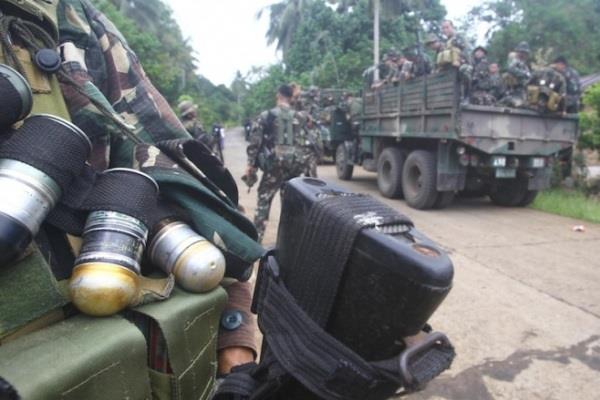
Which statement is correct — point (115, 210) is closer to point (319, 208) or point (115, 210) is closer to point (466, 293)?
point (319, 208)

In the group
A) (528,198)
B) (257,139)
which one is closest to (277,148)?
(257,139)

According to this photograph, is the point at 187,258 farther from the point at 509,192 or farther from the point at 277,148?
the point at 509,192

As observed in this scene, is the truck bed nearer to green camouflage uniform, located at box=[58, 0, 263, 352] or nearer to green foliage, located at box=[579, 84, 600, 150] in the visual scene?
green foliage, located at box=[579, 84, 600, 150]

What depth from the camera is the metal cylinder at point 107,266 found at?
29.4 inches

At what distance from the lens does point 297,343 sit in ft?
2.65

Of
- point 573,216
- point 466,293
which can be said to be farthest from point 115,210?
point 573,216

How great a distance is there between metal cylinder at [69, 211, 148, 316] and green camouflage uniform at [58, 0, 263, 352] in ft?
0.71

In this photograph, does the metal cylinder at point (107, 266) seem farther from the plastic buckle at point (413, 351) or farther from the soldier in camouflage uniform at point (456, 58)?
the soldier in camouflage uniform at point (456, 58)

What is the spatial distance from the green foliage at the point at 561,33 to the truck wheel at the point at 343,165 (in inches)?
758

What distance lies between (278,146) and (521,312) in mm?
2894

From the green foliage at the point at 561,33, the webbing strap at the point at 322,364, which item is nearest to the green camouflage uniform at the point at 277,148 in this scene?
the webbing strap at the point at 322,364

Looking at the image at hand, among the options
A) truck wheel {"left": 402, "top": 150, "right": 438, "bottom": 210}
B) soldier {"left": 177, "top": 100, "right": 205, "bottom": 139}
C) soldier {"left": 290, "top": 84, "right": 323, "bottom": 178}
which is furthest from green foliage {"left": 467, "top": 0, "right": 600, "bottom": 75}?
soldier {"left": 290, "top": 84, "right": 323, "bottom": 178}

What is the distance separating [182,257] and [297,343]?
10.1 inches

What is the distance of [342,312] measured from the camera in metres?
0.80
